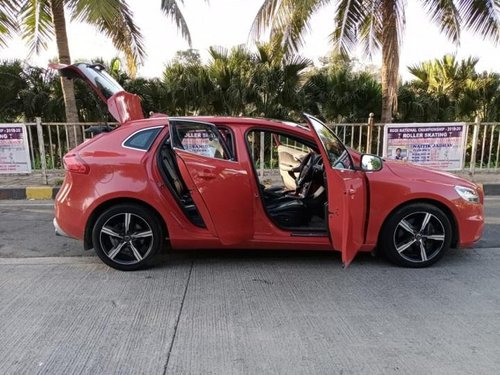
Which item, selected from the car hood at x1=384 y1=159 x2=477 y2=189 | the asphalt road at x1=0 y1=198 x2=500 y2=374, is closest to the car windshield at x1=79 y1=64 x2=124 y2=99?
the asphalt road at x1=0 y1=198 x2=500 y2=374

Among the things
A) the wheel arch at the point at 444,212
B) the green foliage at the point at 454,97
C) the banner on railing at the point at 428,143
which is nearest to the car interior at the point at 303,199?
the wheel arch at the point at 444,212

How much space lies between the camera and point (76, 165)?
446 cm

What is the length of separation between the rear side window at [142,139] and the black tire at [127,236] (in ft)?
1.94

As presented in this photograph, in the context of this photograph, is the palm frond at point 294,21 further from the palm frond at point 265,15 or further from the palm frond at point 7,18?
the palm frond at point 7,18

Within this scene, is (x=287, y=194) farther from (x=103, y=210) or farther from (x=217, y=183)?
(x=103, y=210)

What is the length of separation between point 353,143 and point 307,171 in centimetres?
604

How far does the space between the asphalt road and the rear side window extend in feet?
4.16

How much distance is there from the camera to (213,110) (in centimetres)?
1222

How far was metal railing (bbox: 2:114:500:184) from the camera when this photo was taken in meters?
9.50

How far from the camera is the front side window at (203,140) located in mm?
4387

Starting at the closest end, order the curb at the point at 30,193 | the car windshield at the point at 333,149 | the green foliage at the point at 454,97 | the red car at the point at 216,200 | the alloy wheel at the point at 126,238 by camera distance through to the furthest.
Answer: the car windshield at the point at 333,149 → the red car at the point at 216,200 → the alloy wheel at the point at 126,238 → the curb at the point at 30,193 → the green foliage at the point at 454,97

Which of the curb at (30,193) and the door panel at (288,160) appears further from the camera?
the curb at (30,193)

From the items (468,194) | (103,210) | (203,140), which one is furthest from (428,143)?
(103,210)

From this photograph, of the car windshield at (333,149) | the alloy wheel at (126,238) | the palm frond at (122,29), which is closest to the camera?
the car windshield at (333,149)
